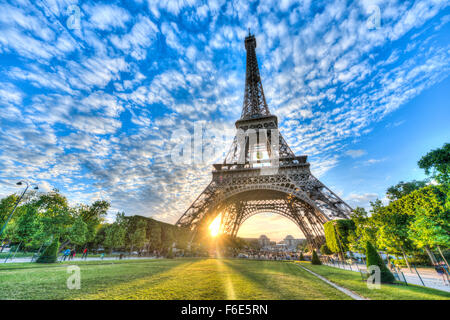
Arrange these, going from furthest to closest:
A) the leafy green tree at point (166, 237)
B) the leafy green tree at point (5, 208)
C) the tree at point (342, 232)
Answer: the leafy green tree at point (166, 237)
the leafy green tree at point (5, 208)
the tree at point (342, 232)

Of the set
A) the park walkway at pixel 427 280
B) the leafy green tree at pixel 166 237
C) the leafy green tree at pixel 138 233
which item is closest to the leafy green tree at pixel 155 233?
the leafy green tree at pixel 166 237

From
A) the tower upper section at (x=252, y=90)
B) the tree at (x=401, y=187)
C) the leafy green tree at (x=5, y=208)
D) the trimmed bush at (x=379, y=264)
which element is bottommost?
the trimmed bush at (x=379, y=264)

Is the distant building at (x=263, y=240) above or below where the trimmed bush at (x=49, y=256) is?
above

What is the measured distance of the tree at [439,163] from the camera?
30.6ft

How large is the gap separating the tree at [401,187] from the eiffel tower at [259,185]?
15.2 m

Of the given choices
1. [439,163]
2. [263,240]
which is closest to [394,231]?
[439,163]

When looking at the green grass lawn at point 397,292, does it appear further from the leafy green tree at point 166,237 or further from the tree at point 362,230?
the leafy green tree at point 166,237

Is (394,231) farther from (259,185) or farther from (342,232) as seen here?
(259,185)

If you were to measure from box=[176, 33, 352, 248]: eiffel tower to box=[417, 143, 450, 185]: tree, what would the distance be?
10.3 metres
